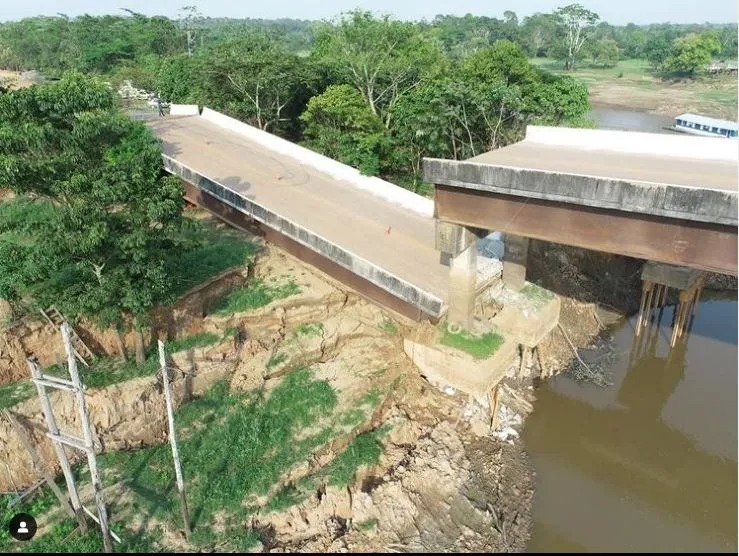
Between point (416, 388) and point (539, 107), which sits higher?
point (539, 107)

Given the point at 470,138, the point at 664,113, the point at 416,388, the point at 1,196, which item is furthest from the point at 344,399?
the point at 664,113

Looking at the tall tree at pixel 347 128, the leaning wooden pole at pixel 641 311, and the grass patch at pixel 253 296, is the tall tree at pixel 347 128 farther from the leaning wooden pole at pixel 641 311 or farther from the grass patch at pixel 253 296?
the leaning wooden pole at pixel 641 311

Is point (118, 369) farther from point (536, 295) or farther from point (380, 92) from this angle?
point (380, 92)

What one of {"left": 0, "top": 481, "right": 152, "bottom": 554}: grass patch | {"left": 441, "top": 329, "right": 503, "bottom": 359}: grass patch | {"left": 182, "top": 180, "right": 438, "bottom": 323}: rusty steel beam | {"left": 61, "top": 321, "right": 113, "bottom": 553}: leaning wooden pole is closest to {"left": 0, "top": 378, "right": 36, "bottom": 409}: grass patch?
{"left": 0, "top": 481, "right": 152, "bottom": 554}: grass patch

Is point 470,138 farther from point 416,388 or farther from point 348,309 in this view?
point 416,388

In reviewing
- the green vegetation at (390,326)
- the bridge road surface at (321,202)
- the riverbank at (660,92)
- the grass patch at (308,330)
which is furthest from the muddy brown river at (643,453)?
the riverbank at (660,92)

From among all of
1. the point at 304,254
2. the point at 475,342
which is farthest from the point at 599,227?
the point at 304,254
